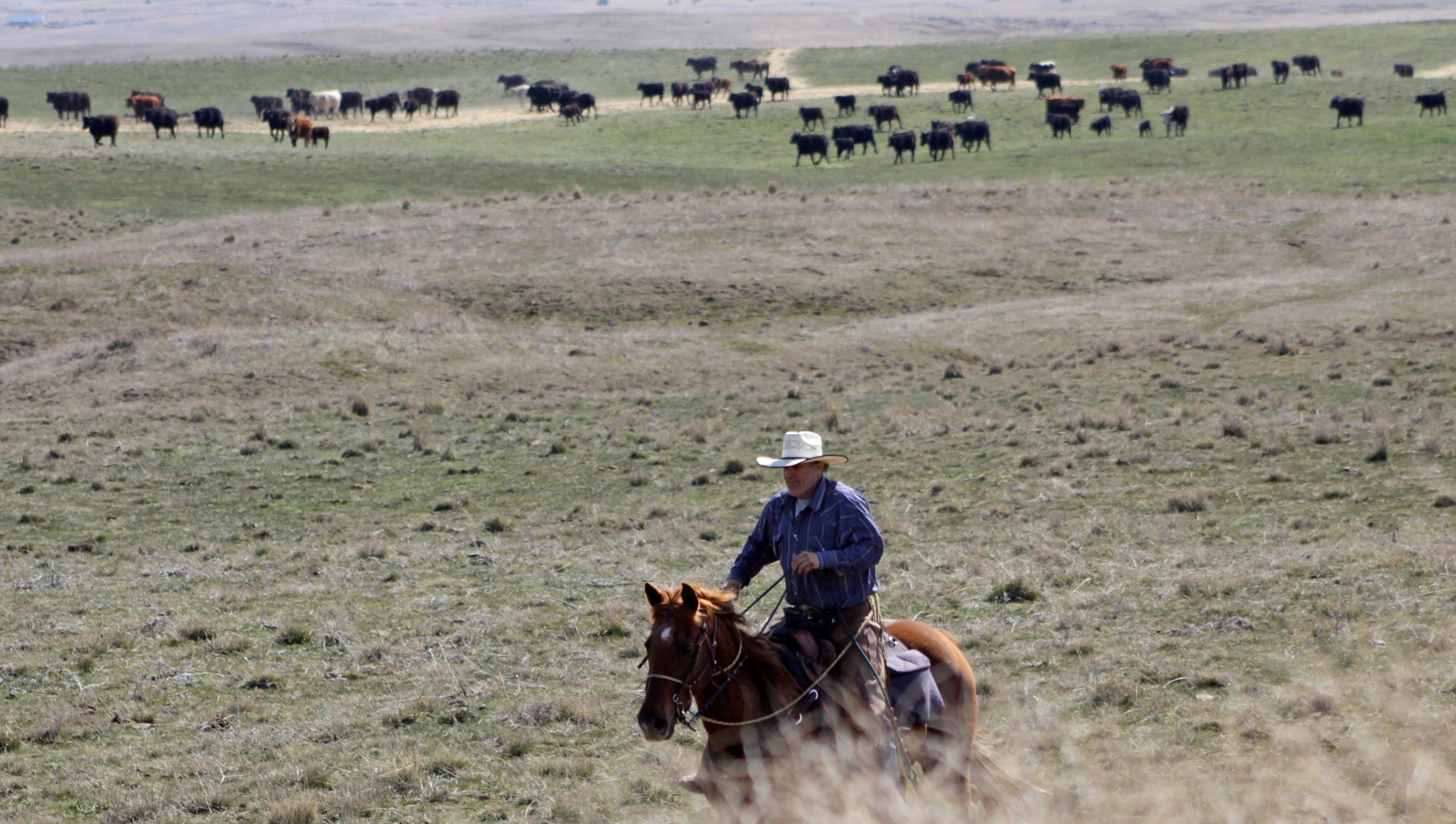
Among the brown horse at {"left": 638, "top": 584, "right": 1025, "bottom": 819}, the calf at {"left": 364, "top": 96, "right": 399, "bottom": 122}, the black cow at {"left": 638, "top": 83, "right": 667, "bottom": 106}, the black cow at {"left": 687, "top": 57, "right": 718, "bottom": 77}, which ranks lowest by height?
the brown horse at {"left": 638, "top": 584, "right": 1025, "bottom": 819}

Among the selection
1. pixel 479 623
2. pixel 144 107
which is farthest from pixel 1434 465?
pixel 144 107

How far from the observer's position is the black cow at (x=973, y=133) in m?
64.0

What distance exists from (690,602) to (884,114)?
6793 cm

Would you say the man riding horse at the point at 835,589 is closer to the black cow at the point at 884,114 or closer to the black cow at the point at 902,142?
the black cow at the point at 902,142

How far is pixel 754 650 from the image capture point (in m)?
6.44

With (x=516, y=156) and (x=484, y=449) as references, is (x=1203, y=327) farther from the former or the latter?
(x=516, y=156)

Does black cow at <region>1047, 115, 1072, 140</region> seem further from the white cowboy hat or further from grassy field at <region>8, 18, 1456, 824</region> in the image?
the white cowboy hat

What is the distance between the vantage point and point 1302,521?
14359 millimetres

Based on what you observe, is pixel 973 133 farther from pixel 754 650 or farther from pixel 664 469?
pixel 754 650

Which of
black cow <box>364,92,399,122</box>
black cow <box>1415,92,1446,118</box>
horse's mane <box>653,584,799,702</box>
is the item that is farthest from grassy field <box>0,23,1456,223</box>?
horse's mane <box>653,584,799,702</box>

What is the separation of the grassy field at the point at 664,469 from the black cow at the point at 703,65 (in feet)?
195

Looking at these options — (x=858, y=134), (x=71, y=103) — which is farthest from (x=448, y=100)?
(x=858, y=134)

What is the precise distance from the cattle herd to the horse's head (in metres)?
57.0

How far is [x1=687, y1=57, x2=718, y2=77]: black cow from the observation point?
4289 inches
